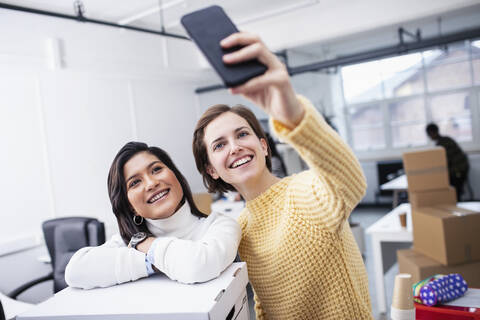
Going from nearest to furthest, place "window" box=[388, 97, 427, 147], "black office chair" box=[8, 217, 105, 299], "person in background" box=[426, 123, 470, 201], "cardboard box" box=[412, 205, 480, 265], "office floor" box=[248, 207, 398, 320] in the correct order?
"black office chair" box=[8, 217, 105, 299], "cardboard box" box=[412, 205, 480, 265], "office floor" box=[248, 207, 398, 320], "person in background" box=[426, 123, 470, 201], "window" box=[388, 97, 427, 147]

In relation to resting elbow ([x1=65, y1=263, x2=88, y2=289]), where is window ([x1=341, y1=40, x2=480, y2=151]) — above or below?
above

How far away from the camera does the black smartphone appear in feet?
1.62

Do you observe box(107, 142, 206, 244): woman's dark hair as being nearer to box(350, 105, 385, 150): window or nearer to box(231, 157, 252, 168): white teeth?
box(231, 157, 252, 168): white teeth

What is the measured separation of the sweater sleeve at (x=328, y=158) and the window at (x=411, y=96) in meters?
7.47

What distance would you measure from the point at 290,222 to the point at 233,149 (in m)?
0.21

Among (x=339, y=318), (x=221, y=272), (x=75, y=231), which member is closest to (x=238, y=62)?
(x=221, y=272)

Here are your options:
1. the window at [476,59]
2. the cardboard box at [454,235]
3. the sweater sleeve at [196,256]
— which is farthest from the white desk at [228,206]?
the window at [476,59]

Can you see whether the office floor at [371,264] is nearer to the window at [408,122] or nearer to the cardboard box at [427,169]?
the cardboard box at [427,169]

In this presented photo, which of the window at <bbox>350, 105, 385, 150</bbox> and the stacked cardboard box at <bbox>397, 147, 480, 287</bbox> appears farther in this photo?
the window at <bbox>350, 105, 385, 150</bbox>

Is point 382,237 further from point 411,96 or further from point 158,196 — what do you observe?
point 411,96

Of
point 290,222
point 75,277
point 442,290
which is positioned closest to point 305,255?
point 290,222

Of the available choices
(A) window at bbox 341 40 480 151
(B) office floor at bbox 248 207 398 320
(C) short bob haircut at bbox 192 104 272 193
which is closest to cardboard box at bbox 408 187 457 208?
(B) office floor at bbox 248 207 398 320

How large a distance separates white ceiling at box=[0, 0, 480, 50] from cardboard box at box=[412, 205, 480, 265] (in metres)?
2.79

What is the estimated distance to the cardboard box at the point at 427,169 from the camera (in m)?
2.74
